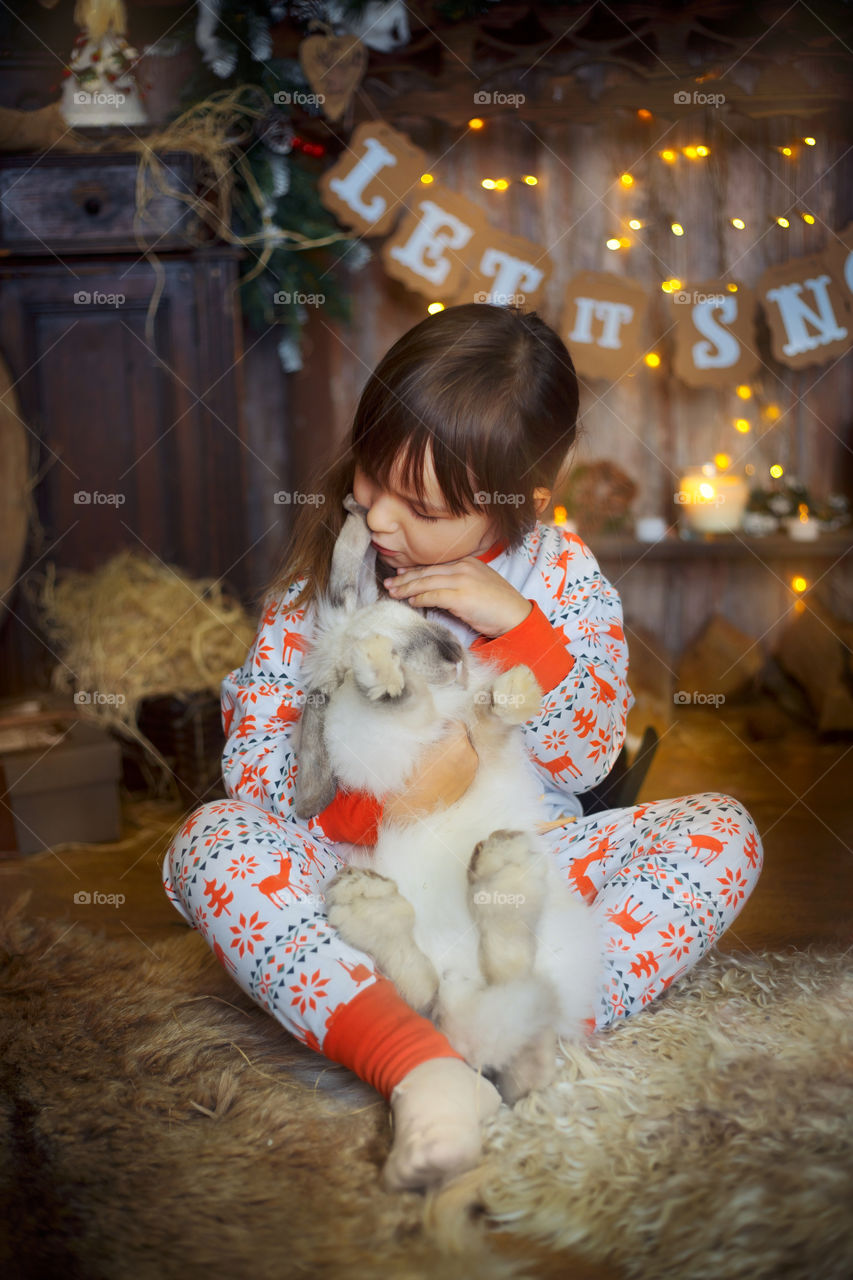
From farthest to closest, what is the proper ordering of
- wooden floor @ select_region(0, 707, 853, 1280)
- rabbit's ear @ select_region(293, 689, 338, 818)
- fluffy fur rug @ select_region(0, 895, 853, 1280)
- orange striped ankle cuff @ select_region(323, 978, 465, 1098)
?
wooden floor @ select_region(0, 707, 853, 1280)
rabbit's ear @ select_region(293, 689, 338, 818)
orange striped ankle cuff @ select_region(323, 978, 465, 1098)
fluffy fur rug @ select_region(0, 895, 853, 1280)

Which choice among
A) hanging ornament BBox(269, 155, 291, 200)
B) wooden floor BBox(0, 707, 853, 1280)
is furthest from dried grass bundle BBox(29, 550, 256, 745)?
hanging ornament BBox(269, 155, 291, 200)

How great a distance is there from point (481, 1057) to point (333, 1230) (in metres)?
0.19

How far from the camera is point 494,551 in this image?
133cm

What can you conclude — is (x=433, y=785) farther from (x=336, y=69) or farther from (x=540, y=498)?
(x=336, y=69)

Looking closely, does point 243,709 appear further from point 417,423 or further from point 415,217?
point 415,217

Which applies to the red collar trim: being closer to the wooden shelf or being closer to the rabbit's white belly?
the rabbit's white belly

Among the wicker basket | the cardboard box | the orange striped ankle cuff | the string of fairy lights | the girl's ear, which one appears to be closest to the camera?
the orange striped ankle cuff

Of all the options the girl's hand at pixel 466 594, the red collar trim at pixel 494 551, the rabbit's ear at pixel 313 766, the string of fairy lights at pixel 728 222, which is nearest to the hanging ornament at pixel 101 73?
the string of fairy lights at pixel 728 222

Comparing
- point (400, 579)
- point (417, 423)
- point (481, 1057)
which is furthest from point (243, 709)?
point (481, 1057)

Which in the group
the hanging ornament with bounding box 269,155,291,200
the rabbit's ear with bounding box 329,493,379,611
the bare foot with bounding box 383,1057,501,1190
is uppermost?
the hanging ornament with bounding box 269,155,291,200

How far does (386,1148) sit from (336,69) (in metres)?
2.22

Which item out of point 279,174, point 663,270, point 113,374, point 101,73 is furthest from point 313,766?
point 663,270

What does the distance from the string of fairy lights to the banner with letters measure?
145 millimetres

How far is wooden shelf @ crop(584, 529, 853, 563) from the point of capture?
2748 millimetres
